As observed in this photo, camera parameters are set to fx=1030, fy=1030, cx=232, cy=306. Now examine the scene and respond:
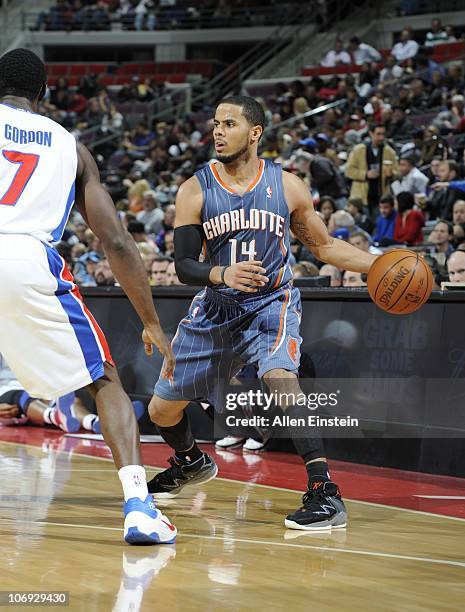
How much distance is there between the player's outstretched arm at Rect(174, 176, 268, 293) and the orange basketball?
632 millimetres

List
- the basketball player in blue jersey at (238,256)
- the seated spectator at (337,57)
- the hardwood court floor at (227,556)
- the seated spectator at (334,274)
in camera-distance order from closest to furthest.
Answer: the hardwood court floor at (227,556) < the basketball player in blue jersey at (238,256) < the seated spectator at (334,274) < the seated spectator at (337,57)

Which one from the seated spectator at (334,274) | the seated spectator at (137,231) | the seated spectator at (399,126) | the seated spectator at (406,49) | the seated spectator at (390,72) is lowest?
the seated spectator at (334,274)

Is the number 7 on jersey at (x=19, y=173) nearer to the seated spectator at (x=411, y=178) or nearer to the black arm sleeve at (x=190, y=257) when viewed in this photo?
the black arm sleeve at (x=190, y=257)

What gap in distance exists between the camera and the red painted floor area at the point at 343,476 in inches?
227

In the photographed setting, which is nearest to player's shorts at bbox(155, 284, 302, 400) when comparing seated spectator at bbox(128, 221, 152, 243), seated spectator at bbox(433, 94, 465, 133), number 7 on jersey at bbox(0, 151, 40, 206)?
number 7 on jersey at bbox(0, 151, 40, 206)

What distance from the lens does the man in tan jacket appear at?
1290 cm

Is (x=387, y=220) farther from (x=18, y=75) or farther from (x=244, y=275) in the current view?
(x=18, y=75)

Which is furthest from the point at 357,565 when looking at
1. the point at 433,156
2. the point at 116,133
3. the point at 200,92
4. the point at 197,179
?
the point at 200,92

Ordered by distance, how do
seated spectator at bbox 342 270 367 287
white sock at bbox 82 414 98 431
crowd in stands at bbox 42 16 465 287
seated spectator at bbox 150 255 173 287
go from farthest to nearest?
crowd in stands at bbox 42 16 465 287, seated spectator at bbox 150 255 173 287, white sock at bbox 82 414 98 431, seated spectator at bbox 342 270 367 287

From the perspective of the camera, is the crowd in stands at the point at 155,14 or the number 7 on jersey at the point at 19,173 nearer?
the number 7 on jersey at the point at 19,173

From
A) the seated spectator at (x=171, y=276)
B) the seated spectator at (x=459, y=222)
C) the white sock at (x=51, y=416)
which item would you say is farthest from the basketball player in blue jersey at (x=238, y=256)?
the seated spectator at (x=459, y=222)

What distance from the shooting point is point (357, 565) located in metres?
3.94

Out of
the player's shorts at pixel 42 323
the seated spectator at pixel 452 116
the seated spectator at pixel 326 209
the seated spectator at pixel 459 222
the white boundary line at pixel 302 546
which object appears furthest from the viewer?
the seated spectator at pixel 452 116

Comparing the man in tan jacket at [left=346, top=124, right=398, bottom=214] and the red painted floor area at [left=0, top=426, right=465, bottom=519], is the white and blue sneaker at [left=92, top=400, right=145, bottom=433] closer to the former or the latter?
the red painted floor area at [left=0, top=426, right=465, bottom=519]
